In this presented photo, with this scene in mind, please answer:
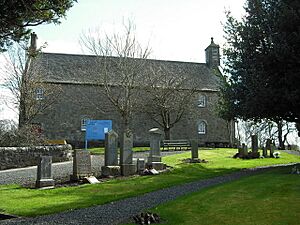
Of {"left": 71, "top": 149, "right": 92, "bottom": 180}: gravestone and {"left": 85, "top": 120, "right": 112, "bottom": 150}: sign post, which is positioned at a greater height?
{"left": 85, "top": 120, "right": 112, "bottom": 150}: sign post

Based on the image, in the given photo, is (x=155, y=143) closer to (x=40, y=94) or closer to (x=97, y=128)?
(x=97, y=128)

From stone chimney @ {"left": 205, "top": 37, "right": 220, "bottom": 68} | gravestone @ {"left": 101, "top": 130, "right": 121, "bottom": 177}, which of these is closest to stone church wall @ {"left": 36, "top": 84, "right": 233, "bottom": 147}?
stone chimney @ {"left": 205, "top": 37, "right": 220, "bottom": 68}

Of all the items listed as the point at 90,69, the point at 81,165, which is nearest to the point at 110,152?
the point at 81,165

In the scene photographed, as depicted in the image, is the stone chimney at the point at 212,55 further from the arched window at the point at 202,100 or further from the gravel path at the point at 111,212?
the gravel path at the point at 111,212

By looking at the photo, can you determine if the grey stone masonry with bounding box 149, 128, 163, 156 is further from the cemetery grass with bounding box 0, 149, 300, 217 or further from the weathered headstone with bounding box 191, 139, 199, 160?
the weathered headstone with bounding box 191, 139, 199, 160

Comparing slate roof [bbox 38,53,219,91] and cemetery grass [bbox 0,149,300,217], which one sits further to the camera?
slate roof [bbox 38,53,219,91]

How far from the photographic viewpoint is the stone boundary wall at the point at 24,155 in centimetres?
1997

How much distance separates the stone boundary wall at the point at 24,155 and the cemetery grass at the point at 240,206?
12.9m

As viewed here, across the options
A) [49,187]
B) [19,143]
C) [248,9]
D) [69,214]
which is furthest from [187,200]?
Result: [19,143]

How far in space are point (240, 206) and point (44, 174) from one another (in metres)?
7.86

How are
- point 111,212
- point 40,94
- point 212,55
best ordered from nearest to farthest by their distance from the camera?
point 111,212 < point 40,94 < point 212,55

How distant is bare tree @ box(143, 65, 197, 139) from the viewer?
3678 centimetres

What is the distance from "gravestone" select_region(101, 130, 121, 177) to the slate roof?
18888mm

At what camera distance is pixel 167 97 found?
36969 mm
